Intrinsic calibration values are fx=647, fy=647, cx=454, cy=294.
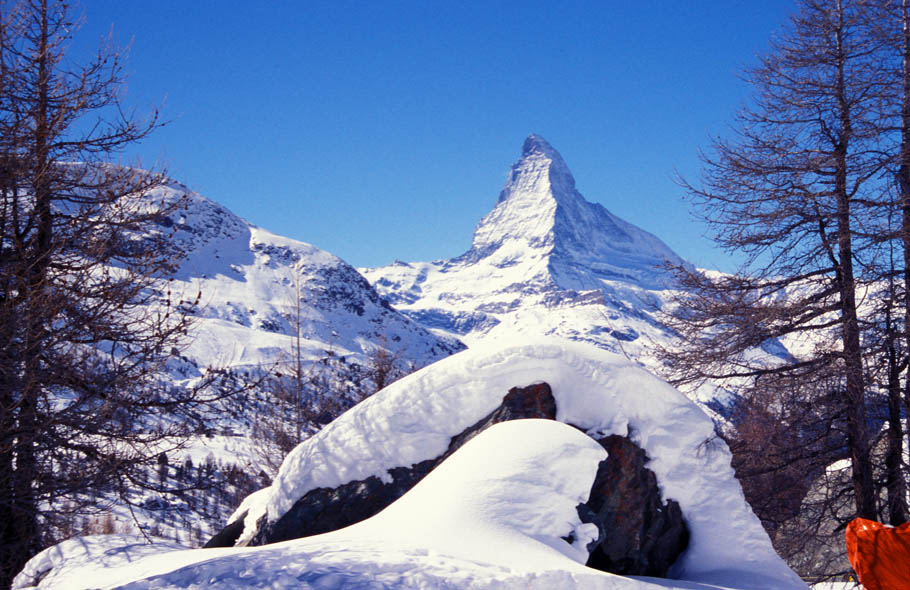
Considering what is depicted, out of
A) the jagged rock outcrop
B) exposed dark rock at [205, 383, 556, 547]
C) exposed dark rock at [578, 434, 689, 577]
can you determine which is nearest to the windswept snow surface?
the jagged rock outcrop

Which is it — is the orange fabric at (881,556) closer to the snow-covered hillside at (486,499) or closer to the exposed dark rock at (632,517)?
the snow-covered hillside at (486,499)

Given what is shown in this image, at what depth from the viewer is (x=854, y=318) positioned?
897 cm

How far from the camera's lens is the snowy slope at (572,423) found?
665cm

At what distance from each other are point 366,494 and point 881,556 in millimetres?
4819

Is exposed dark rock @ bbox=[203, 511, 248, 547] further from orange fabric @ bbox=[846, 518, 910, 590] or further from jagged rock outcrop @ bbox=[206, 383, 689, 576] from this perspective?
orange fabric @ bbox=[846, 518, 910, 590]

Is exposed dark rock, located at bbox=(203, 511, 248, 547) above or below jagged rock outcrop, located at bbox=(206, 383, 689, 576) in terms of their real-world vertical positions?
below

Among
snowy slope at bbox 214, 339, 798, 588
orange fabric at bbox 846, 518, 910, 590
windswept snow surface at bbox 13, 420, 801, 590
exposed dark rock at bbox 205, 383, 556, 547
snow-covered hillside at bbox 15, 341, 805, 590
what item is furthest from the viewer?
exposed dark rock at bbox 205, 383, 556, 547

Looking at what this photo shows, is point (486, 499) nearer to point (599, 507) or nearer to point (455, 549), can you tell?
point (455, 549)

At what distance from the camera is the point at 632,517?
6.36 metres

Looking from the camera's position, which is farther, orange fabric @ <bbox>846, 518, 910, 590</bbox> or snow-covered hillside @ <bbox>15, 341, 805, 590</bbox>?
orange fabric @ <bbox>846, 518, 910, 590</bbox>

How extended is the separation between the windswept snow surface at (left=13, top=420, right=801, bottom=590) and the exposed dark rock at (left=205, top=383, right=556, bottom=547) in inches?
37.0

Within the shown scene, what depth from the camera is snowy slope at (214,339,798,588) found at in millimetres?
6652

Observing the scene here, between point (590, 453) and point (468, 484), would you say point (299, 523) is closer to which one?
point (468, 484)

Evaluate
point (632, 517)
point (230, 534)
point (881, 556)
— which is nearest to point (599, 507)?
point (632, 517)
